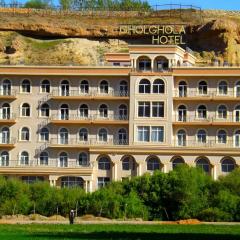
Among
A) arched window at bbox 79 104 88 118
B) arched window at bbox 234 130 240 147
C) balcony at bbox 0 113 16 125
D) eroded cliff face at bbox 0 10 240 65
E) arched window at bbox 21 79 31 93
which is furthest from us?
eroded cliff face at bbox 0 10 240 65

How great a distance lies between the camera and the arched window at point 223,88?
114 meters

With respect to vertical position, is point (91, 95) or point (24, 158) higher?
point (91, 95)

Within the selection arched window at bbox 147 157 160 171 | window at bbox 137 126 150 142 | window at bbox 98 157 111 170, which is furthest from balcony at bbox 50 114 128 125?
arched window at bbox 147 157 160 171

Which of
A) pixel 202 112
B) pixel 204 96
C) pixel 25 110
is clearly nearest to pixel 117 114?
pixel 202 112

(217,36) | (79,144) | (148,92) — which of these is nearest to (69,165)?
(79,144)

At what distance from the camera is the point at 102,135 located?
11488 centimetres

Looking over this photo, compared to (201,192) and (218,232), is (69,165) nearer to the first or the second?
(201,192)

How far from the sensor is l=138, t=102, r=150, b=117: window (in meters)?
113

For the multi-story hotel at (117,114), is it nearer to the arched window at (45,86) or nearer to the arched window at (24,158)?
the arched window at (45,86)

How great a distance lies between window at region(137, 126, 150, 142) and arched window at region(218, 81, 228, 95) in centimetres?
945

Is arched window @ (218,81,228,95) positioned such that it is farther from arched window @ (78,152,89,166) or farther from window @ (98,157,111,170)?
arched window @ (78,152,89,166)

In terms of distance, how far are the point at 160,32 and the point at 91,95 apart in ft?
63.3

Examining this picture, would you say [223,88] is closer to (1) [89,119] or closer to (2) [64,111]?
(1) [89,119]

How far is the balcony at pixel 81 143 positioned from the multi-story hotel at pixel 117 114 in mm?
113
